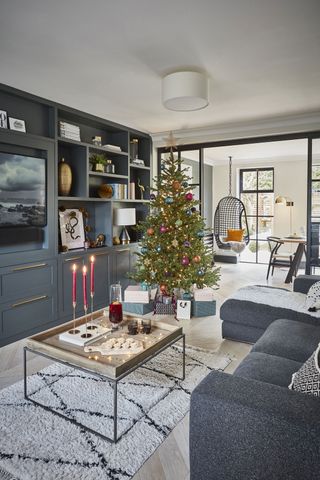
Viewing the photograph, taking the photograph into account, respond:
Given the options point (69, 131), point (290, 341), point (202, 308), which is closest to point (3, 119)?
point (69, 131)

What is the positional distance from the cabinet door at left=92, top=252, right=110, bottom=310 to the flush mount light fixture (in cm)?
228

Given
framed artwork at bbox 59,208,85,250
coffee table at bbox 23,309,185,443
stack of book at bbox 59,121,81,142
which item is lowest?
coffee table at bbox 23,309,185,443

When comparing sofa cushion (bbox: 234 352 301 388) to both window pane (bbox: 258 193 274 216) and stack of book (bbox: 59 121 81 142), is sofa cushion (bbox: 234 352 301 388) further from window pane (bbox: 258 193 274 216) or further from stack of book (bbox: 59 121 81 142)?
window pane (bbox: 258 193 274 216)

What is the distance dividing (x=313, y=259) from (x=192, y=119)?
8.30 feet

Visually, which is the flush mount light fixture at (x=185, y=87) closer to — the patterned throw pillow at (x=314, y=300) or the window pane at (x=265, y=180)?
the patterned throw pillow at (x=314, y=300)

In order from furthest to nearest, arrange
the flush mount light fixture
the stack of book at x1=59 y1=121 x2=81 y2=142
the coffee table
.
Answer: the stack of book at x1=59 y1=121 x2=81 y2=142 → the flush mount light fixture → the coffee table

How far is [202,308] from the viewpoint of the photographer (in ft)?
14.2

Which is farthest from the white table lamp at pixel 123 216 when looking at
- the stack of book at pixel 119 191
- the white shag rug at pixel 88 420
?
the white shag rug at pixel 88 420

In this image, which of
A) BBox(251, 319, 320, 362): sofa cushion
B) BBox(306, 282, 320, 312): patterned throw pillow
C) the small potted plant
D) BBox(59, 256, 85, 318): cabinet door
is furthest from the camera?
the small potted plant

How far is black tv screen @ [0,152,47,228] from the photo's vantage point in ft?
11.6

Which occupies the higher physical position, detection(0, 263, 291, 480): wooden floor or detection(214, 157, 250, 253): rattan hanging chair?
detection(214, 157, 250, 253): rattan hanging chair

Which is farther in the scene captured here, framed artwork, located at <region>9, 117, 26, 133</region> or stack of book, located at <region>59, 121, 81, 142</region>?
stack of book, located at <region>59, 121, 81, 142</region>

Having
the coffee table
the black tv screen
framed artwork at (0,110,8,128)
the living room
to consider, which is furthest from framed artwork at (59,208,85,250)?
the coffee table

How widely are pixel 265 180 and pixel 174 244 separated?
17.9 ft
